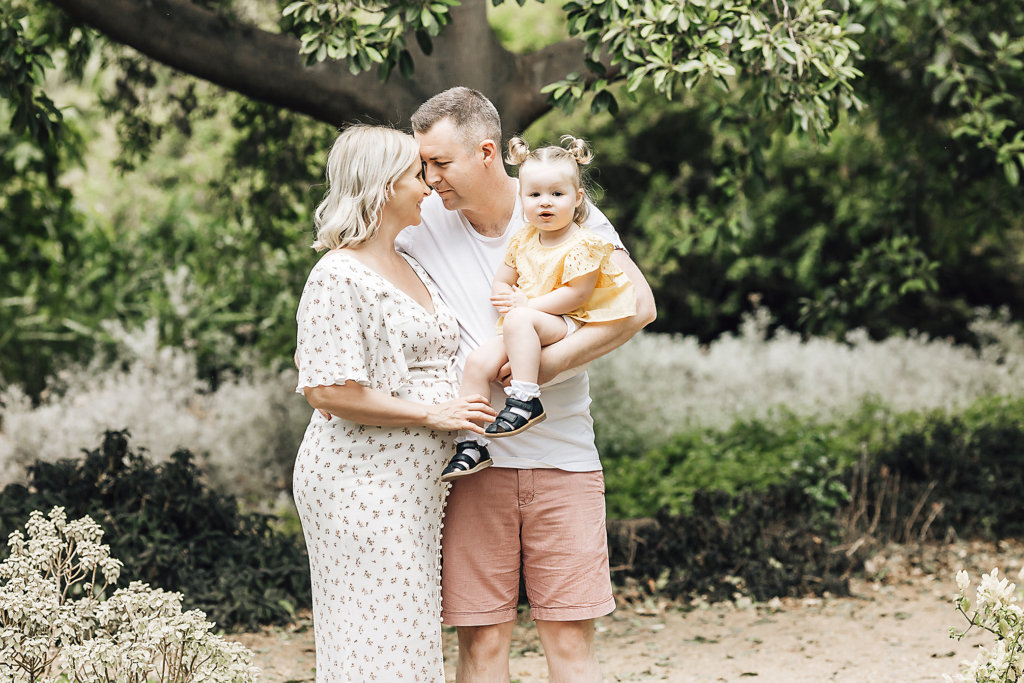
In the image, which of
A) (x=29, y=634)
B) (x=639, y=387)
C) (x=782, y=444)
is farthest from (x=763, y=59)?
(x=639, y=387)

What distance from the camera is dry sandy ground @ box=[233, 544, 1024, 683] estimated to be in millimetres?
3953

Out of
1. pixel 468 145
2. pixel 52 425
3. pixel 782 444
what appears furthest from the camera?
pixel 782 444

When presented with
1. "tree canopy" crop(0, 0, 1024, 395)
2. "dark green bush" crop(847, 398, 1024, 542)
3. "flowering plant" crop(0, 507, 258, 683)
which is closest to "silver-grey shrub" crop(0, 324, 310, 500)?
"tree canopy" crop(0, 0, 1024, 395)

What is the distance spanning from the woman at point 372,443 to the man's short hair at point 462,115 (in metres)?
0.19

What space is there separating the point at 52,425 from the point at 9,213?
150 cm

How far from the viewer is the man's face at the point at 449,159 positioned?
270cm

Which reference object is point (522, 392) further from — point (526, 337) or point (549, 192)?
point (549, 192)

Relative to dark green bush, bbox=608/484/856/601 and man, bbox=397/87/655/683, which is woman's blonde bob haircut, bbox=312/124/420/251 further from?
dark green bush, bbox=608/484/856/601

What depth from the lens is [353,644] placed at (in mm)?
2469

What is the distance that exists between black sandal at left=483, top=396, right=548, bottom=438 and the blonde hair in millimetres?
533

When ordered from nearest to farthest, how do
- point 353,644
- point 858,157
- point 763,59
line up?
point 353,644
point 763,59
point 858,157

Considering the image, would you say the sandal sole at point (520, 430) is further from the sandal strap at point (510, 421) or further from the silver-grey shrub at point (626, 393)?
the silver-grey shrub at point (626, 393)

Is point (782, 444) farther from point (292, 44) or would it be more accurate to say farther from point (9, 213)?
point (9, 213)

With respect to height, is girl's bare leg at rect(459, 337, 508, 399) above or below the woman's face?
below
